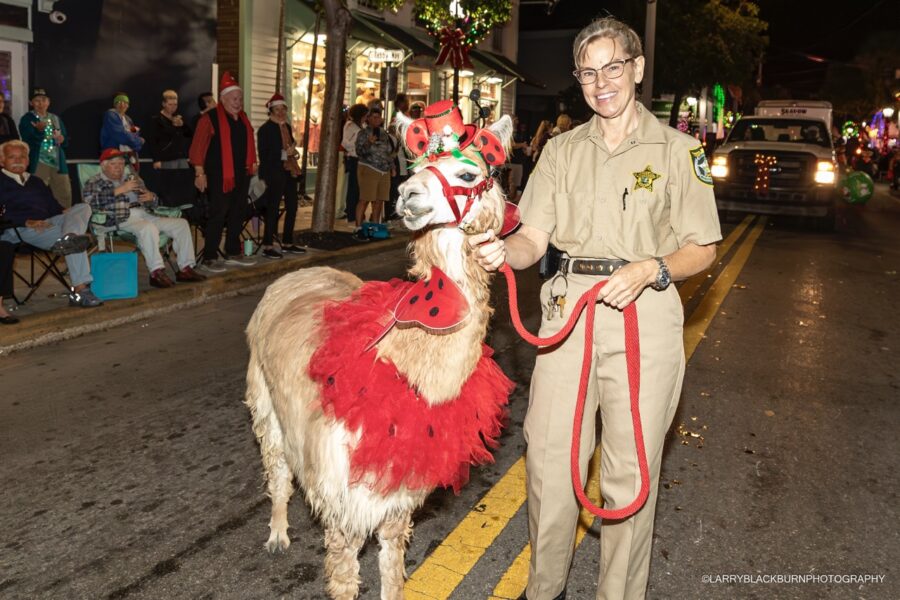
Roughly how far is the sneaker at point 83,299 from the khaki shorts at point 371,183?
21.6ft

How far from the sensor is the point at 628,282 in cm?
270

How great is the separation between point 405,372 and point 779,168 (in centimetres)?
1549

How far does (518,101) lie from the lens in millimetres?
40875

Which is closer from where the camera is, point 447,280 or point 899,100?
point 447,280

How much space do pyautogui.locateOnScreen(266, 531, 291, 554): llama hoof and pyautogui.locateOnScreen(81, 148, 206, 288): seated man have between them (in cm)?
549

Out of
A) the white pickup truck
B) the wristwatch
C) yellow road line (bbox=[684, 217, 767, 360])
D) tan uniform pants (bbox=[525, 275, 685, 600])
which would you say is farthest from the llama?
the white pickup truck

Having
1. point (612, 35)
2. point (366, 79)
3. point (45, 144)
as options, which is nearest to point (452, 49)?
point (45, 144)

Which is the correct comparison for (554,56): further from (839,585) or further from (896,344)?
(839,585)

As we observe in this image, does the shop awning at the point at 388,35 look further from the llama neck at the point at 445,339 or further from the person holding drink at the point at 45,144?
the llama neck at the point at 445,339

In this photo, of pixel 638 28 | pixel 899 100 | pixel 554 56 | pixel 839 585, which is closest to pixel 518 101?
pixel 554 56

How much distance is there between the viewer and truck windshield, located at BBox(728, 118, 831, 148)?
17766mm

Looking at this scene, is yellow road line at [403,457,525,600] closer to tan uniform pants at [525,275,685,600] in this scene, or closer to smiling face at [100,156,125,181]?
tan uniform pants at [525,275,685,600]

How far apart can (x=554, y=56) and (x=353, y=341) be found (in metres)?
40.5

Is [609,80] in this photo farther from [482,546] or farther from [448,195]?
[482,546]
